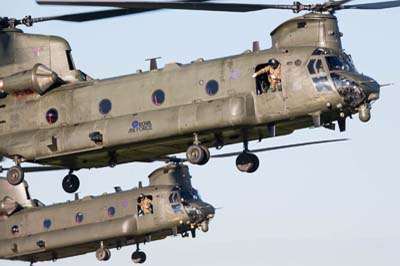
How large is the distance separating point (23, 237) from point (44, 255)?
1246 millimetres

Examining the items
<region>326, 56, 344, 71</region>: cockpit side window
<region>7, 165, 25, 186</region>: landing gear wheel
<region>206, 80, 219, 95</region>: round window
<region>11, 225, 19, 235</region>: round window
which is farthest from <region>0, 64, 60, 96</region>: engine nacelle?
<region>11, 225, 19, 235</region>: round window

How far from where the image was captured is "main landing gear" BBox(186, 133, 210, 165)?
4484 cm

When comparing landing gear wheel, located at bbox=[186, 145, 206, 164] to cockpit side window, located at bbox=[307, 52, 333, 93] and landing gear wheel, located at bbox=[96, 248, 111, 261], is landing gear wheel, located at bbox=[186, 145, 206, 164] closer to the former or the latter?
cockpit side window, located at bbox=[307, 52, 333, 93]

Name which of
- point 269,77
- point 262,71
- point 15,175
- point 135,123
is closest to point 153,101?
point 135,123

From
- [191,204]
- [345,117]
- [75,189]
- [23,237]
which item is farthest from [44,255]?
[345,117]

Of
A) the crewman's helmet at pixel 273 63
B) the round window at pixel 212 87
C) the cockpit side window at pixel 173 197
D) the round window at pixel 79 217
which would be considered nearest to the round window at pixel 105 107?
the round window at pixel 212 87

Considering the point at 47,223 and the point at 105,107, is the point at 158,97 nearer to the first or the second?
the point at 105,107

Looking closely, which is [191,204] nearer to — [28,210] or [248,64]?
[28,210]

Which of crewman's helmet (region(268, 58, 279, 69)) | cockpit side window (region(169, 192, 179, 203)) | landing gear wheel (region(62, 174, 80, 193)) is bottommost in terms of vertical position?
landing gear wheel (region(62, 174, 80, 193))

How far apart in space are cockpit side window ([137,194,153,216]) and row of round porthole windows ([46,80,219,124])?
17466mm

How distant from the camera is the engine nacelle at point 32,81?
4803 cm

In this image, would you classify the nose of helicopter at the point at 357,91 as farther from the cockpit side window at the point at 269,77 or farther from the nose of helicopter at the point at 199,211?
the nose of helicopter at the point at 199,211

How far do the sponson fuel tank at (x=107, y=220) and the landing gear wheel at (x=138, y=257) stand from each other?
0.04 m

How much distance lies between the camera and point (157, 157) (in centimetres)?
4825
